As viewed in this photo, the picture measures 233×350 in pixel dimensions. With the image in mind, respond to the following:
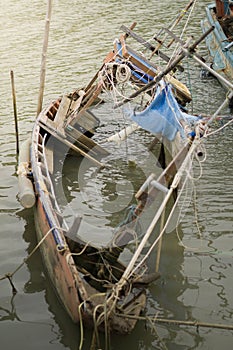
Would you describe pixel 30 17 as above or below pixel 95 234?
above

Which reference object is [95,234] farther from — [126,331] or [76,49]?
[76,49]

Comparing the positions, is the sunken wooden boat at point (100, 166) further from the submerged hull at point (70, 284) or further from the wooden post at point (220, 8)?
the wooden post at point (220, 8)

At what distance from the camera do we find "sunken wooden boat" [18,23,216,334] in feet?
20.6

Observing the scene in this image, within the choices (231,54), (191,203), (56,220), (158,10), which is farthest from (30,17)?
(56,220)

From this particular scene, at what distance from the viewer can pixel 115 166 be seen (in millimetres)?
11742

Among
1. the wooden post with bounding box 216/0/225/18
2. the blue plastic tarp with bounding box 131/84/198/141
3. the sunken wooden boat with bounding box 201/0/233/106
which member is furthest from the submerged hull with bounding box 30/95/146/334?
the wooden post with bounding box 216/0/225/18

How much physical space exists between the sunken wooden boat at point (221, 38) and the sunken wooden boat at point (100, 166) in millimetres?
3410

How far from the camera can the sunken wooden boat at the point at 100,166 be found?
6.29m

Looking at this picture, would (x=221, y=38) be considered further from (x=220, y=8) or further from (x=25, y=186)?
(x=25, y=186)

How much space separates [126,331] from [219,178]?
544cm

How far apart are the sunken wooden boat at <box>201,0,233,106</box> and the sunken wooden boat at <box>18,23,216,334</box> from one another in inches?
134

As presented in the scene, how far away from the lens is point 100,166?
11508 mm

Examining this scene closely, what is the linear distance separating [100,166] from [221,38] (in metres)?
6.87

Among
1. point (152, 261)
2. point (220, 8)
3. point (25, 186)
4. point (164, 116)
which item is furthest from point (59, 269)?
point (220, 8)
